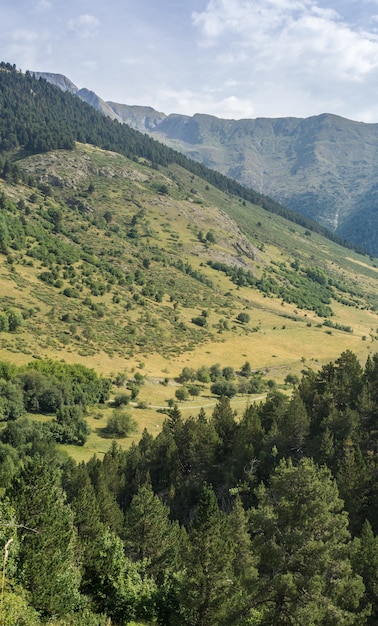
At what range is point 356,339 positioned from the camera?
508ft

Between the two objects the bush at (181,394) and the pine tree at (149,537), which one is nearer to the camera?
the pine tree at (149,537)

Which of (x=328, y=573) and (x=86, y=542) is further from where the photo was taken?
(x=86, y=542)

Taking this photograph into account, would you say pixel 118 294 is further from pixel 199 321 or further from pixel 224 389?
pixel 224 389

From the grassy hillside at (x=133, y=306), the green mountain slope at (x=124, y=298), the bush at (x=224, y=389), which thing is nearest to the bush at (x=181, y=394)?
the grassy hillside at (x=133, y=306)

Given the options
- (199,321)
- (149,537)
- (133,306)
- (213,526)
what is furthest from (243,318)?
(213,526)

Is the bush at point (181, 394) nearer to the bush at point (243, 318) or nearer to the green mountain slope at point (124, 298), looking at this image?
the green mountain slope at point (124, 298)

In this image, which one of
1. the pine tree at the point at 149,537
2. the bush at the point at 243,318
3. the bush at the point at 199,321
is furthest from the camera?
the bush at the point at 243,318

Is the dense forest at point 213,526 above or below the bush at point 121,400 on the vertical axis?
above

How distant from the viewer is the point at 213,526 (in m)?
26.0

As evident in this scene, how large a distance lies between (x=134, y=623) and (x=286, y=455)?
84.0 feet

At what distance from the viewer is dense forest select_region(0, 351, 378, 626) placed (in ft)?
70.4

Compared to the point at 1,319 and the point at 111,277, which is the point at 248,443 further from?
the point at 111,277

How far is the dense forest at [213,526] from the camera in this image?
2145 centimetres

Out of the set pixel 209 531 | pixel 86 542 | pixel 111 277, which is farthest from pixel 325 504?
pixel 111 277
